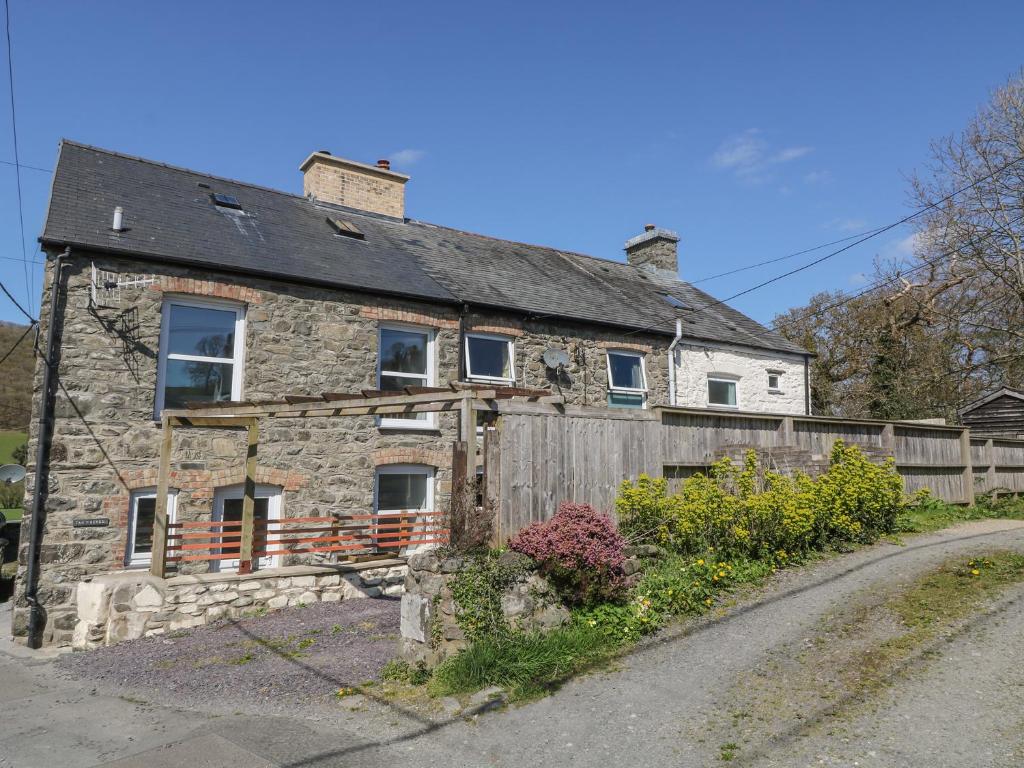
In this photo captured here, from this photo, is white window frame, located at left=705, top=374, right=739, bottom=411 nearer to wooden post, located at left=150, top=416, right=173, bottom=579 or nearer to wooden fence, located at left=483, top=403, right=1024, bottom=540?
wooden fence, located at left=483, top=403, right=1024, bottom=540

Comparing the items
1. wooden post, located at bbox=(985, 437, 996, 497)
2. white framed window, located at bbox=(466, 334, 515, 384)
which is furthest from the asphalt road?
wooden post, located at bbox=(985, 437, 996, 497)

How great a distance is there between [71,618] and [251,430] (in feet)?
11.4

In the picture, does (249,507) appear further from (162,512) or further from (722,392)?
(722,392)

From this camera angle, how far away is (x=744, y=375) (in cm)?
1780

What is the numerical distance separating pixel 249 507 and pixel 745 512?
696 cm

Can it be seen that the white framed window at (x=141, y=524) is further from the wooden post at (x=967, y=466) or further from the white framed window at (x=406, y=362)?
the wooden post at (x=967, y=466)

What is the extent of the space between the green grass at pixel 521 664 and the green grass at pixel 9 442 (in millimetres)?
27896

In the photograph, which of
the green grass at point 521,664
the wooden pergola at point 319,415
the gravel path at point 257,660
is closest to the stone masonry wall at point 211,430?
the wooden pergola at point 319,415

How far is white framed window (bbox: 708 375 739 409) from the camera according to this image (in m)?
17.1

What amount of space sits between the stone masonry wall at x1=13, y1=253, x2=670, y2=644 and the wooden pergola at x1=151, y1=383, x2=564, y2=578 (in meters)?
0.54

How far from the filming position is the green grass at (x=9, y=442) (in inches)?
1092

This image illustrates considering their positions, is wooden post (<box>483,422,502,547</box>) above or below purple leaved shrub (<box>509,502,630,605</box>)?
above

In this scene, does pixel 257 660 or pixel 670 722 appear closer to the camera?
pixel 670 722

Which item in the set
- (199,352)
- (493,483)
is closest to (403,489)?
(199,352)
